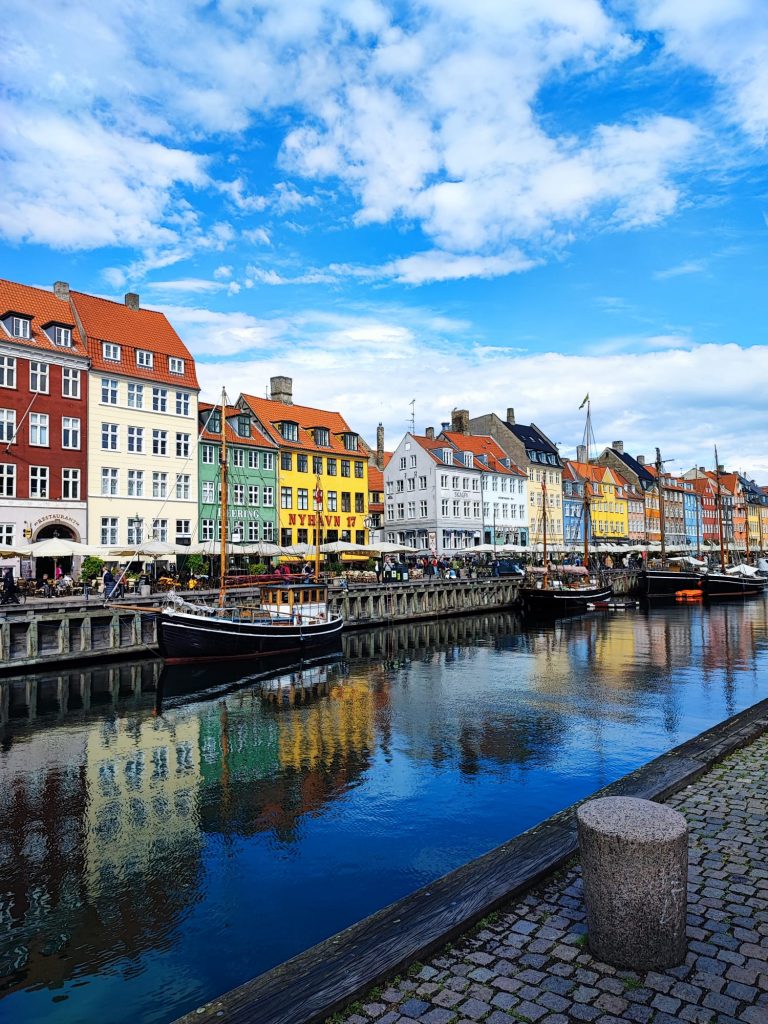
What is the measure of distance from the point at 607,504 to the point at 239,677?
8530cm

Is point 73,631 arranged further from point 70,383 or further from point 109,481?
point 70,383

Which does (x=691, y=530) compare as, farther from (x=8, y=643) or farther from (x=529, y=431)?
(x=8, y=643)

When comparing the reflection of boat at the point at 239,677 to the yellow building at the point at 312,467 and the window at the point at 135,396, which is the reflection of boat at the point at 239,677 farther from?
the yellow building at the point at 312,467

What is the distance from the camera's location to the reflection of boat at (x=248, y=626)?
2902 cm

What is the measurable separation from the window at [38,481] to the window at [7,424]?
209cm

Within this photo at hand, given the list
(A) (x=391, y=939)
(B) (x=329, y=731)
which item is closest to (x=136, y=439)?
(B) (x=329, y=731)

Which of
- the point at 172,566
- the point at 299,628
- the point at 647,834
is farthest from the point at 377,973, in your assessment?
the point at 172,566

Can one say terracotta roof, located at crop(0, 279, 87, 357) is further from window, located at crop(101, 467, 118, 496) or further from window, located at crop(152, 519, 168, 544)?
window, located at crop(152, 519, 168, 544)

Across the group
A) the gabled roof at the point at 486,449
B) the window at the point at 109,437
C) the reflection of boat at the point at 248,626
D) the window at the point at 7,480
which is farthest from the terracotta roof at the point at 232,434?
the gabled roof at the point at 486,449

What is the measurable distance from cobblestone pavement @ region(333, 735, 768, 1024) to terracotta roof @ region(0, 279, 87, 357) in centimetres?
4216

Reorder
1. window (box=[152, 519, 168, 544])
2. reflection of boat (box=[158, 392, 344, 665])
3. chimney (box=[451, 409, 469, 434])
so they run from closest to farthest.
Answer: reflection of boat (box=[158, 392, 344, 665])
window (box=[152, 519, 168, 544])
chimney (box=[451, 409, 469, 434])

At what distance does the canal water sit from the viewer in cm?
863

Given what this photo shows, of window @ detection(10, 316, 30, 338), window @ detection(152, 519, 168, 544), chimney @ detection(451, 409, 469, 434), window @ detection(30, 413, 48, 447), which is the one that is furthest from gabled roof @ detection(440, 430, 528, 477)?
window @ detection(10, 316, 30, 338)

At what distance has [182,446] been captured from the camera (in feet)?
164
